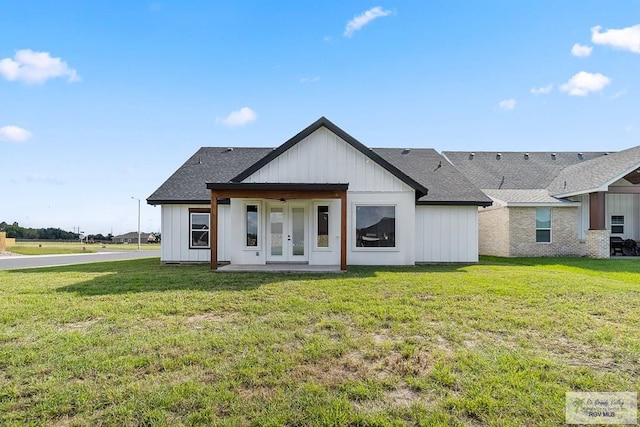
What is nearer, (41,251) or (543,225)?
(543,225)

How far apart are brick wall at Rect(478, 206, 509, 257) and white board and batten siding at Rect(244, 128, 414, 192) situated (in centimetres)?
840

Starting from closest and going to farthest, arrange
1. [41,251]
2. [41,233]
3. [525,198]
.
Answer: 1. [525,198]
2. [41,251]
3. [41,233]

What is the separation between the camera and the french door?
1294 cm

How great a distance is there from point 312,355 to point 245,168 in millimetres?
14055

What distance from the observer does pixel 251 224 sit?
13.0 meters

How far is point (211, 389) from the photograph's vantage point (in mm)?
3344

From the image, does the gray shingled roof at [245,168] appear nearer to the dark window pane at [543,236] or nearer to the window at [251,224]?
the window at [251,224]

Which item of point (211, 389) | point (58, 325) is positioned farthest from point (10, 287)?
point (211, 389)

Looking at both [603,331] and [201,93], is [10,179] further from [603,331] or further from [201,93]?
[603,331]

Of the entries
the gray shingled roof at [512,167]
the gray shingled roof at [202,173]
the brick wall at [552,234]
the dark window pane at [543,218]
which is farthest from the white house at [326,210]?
the gray shingled roof at [512,167]

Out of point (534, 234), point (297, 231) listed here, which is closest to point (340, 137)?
point (297, 231)

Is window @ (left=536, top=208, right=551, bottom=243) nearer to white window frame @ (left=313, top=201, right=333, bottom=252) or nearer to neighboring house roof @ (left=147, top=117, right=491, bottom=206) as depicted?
neighboring house roof @ (left=147, top=117, right=491, bottom=206)

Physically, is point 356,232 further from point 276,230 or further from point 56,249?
point 56,249

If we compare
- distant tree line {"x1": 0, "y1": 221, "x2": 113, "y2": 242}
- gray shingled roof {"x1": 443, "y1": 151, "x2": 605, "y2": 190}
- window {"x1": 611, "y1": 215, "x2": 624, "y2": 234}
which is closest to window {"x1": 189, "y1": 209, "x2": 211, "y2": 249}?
gray shingled roof {"x1": 443, "y1": 151, "x2": 605, "y2": 190}
